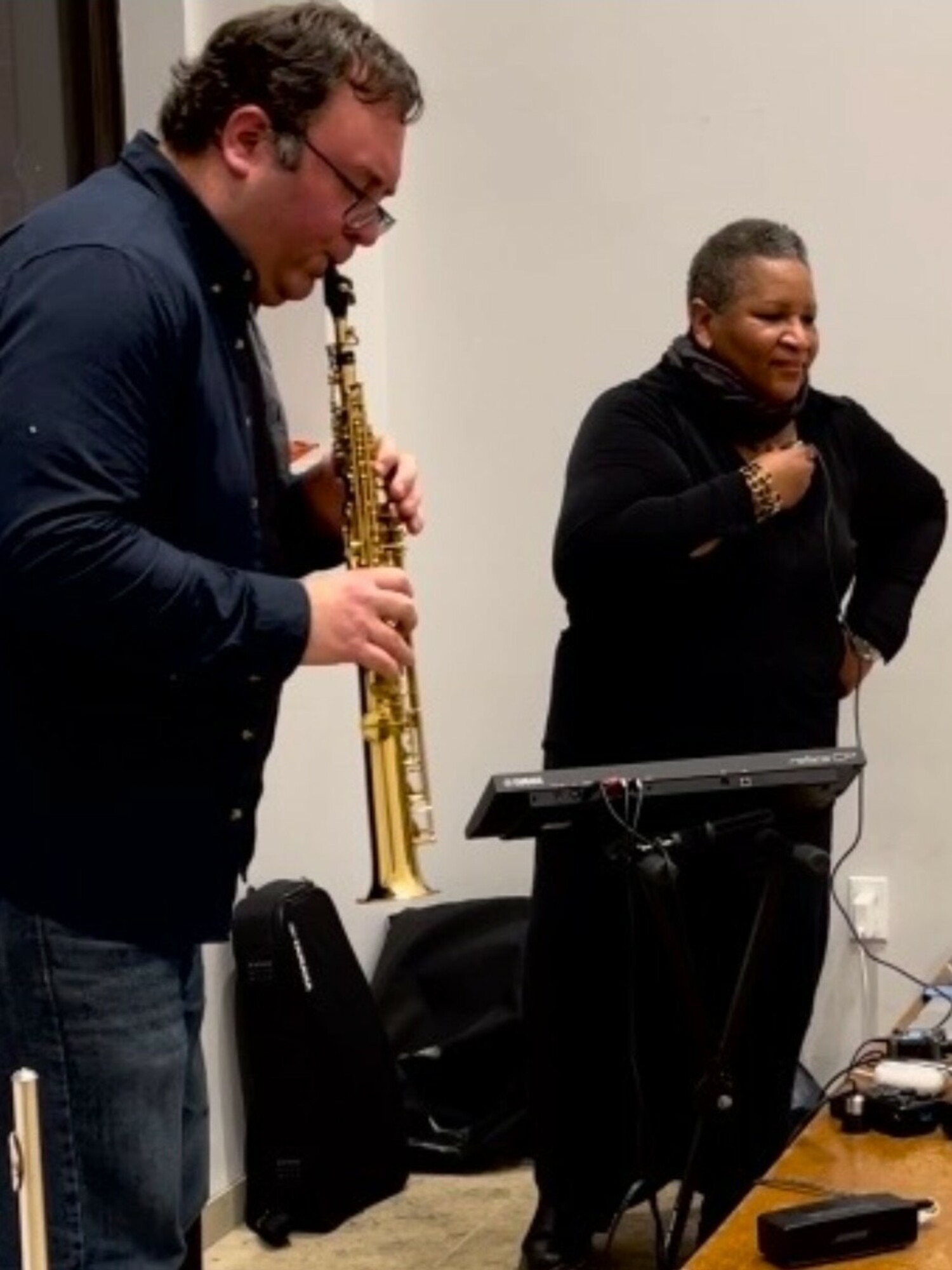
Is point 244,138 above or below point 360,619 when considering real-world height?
above

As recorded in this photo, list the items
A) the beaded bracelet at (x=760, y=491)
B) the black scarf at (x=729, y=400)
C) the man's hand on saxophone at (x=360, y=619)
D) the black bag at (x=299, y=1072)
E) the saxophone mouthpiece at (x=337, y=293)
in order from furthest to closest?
1. the black bag at (x=299, y=1072)
2. the black scarf at (x=729, y=400)
3. the beaded bracelet at (x=760, y=491)
4. the saxophone mouthpiece at (x=337, y=293)
5. the man's hand on saxophone at (x=360, y=619)

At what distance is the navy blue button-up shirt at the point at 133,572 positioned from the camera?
1545 millimetres

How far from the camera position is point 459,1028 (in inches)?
146

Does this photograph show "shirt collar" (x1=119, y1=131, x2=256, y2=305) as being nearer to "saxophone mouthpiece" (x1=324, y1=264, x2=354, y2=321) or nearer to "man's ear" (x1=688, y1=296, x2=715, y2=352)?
"saxophone mouthpiece" (x1=324, y1=264, x2=354, y2=321)

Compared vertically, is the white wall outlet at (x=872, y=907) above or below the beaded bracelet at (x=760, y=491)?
below

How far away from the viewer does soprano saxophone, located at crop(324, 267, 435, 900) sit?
1.90 meters

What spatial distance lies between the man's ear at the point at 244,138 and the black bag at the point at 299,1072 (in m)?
1.86

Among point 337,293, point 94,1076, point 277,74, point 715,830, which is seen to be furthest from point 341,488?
point 715,830

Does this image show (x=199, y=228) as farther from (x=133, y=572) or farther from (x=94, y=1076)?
(x=94, y=1076)

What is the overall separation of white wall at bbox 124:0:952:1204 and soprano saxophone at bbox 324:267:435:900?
1.55m

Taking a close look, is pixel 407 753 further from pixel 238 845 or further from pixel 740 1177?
pixel 740 1177

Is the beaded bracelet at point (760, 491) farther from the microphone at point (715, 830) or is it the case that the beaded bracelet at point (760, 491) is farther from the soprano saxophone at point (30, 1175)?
the soprano saxophone at point (30, 1175)

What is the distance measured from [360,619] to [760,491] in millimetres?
1217

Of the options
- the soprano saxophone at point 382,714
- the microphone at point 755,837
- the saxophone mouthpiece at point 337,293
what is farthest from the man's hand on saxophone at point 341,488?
the microphone at point 755,837
